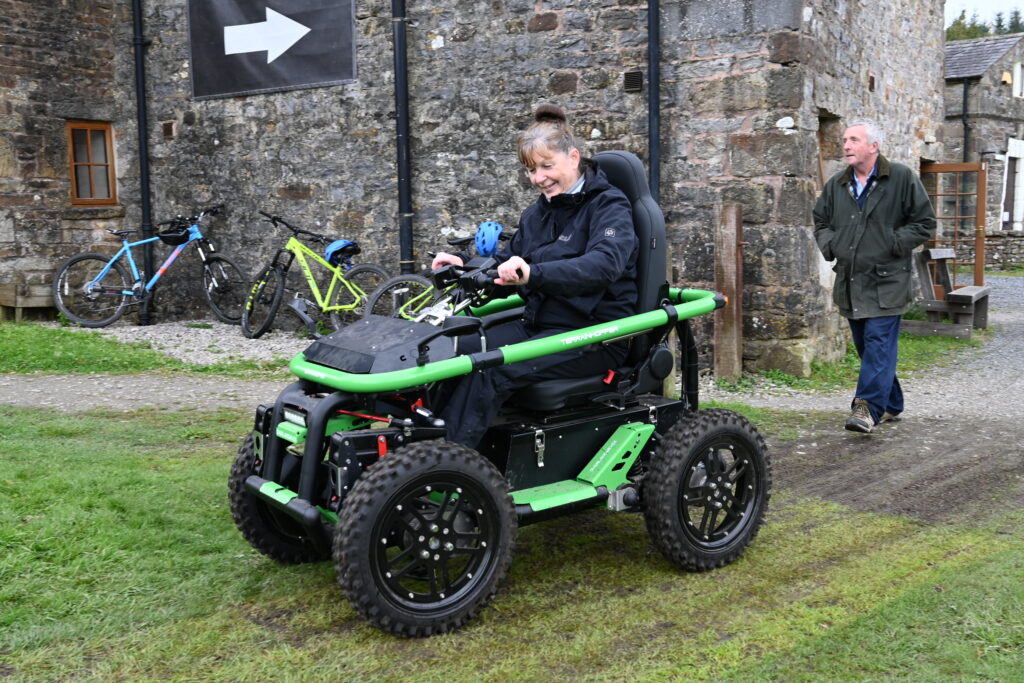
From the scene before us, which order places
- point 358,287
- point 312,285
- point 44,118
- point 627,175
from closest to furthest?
point 627,175 < point 358,287 < point 312,285 < point 44,118

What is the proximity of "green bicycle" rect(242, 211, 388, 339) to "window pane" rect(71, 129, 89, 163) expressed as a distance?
2550 mm

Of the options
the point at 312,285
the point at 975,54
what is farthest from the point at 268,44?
the point at 975,54

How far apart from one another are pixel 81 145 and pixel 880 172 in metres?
8.54

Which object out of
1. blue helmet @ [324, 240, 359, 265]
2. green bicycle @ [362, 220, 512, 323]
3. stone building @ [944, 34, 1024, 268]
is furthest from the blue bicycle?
stone building @ [944, 34, 1024, 268]

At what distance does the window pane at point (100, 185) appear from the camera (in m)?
10.8

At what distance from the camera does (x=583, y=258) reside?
332 cm

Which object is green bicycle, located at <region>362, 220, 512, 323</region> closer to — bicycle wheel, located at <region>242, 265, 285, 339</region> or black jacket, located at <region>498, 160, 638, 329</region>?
bicycle wheel, located at <region>242, 265, 285, 339</region>

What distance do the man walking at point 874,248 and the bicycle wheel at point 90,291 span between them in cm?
752

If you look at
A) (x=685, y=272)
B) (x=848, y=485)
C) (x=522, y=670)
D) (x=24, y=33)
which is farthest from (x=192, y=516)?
(x=24, y=33)

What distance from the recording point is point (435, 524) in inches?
115

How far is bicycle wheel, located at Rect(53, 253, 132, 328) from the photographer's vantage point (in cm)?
1028

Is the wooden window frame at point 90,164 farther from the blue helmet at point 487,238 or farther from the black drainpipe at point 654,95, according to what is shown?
the black drainpipe at point 654,95

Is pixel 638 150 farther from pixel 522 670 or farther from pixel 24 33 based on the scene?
pixel 24 33

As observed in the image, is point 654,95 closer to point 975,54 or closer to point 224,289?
point 224,289
